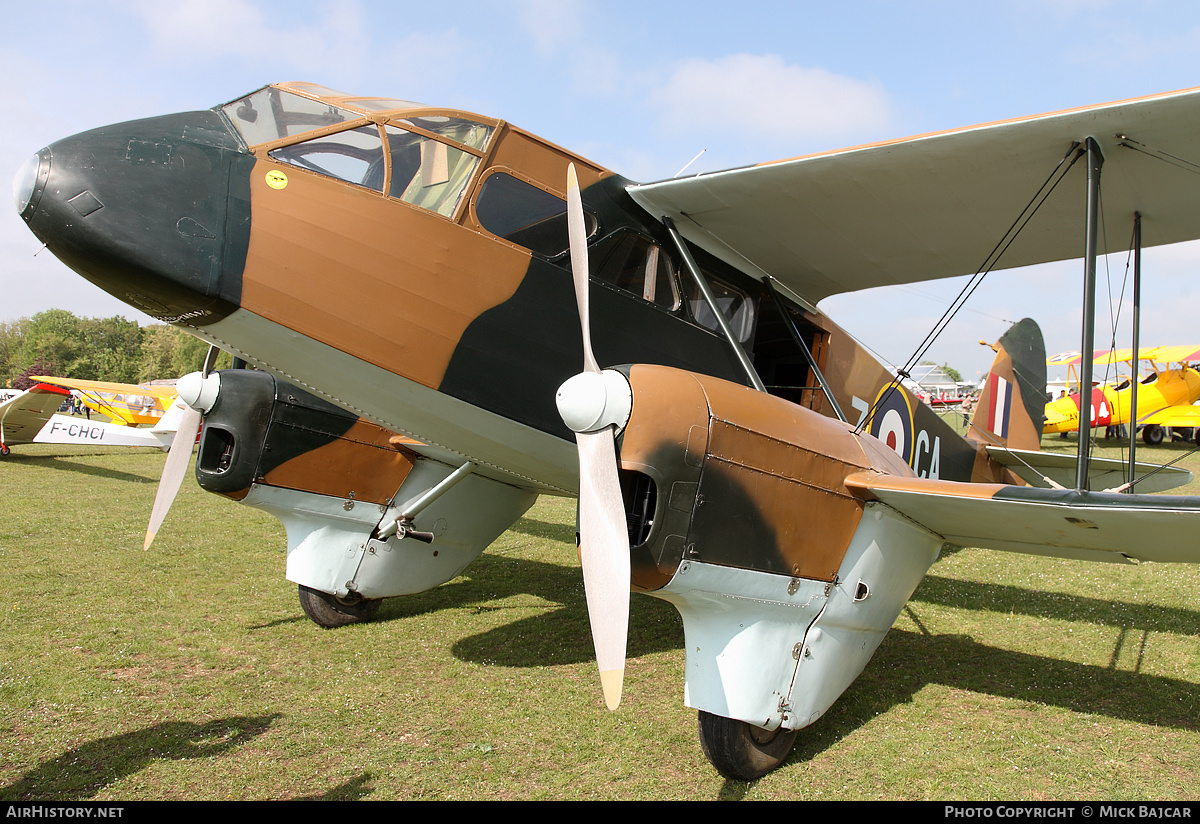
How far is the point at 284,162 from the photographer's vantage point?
3668mm

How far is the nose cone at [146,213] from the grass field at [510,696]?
2.45 meters

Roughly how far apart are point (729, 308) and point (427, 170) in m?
2.40

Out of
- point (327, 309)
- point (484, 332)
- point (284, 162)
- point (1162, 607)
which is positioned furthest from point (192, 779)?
point (1162, 607)

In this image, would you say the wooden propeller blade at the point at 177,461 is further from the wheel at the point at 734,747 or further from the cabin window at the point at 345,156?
the wheel at the point at 734,747

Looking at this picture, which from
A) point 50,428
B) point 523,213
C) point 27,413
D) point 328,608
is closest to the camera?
point 523,213

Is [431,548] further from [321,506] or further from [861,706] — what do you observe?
[861,706]

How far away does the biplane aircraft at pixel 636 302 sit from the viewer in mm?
3357

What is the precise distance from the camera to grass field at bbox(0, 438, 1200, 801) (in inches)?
151

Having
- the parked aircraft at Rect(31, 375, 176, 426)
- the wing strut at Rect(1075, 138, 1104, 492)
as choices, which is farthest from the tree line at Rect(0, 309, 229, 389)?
the wing strut at Rect(1075, 138, 1104, 492)

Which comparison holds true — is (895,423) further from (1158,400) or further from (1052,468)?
(1158,400)

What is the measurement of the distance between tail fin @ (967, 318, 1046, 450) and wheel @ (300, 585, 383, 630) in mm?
8378

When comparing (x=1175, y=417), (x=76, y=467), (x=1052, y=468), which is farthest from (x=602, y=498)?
(x=1175, y=417)

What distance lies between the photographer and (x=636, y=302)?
4527mm

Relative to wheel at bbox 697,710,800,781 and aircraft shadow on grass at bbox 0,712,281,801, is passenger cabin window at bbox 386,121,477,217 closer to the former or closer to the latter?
wheel at bbox 697,710,800,781
